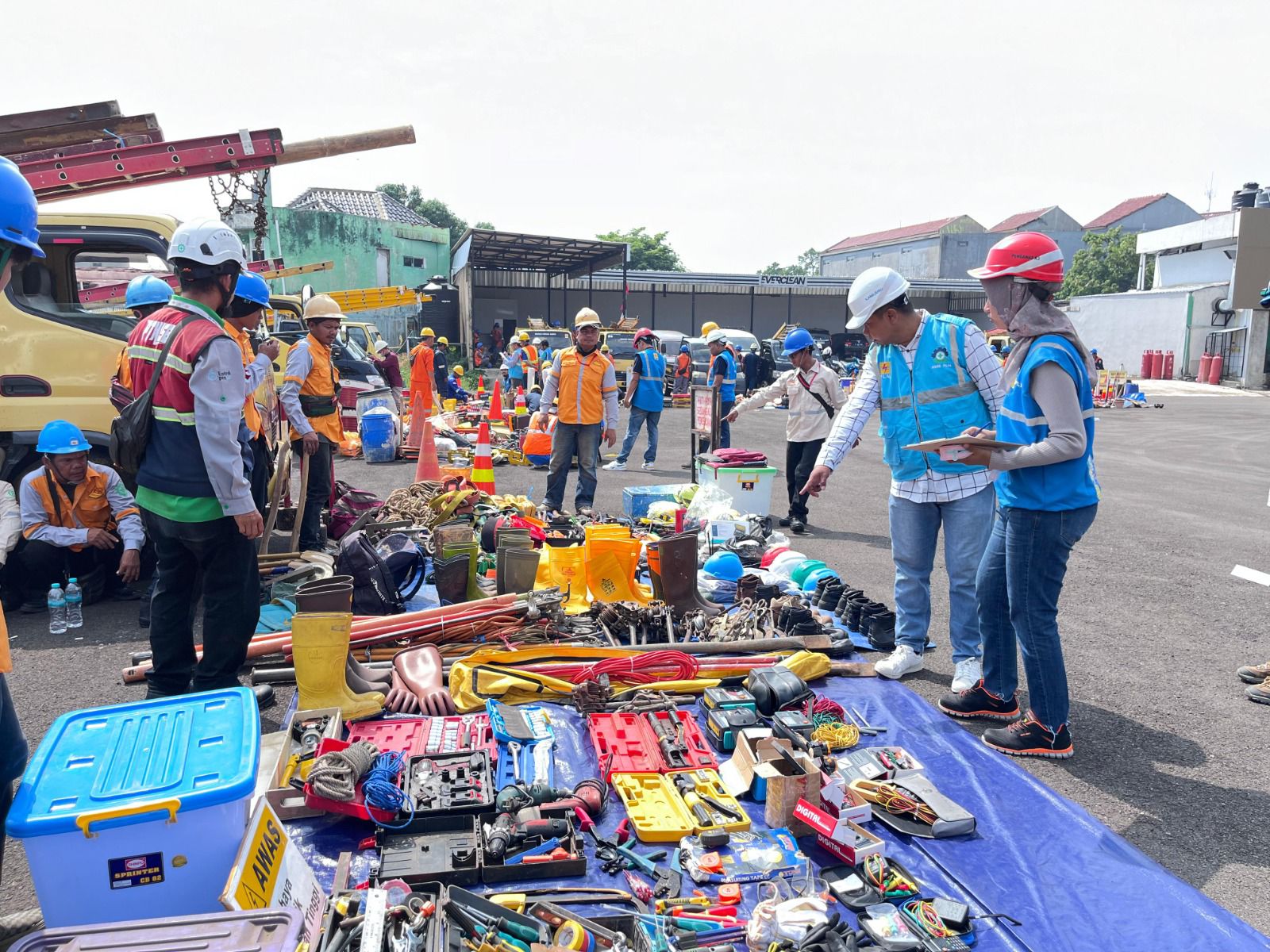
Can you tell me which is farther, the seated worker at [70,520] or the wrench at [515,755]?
the seated worker at [70,520]

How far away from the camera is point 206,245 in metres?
3.73

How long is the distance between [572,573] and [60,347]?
4087 millimetres

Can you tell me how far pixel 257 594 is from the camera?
409 cm

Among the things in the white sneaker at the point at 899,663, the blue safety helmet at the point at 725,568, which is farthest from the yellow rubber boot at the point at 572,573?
the white sneaker at the point at 899,663

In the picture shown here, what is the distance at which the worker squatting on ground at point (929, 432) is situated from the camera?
14.9ft

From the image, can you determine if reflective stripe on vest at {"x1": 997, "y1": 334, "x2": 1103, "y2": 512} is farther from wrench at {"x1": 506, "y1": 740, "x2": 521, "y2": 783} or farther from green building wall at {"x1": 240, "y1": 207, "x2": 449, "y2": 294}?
Answer: green building wall at {"x1": 240, "y1": 207, "x2": 449, "y2": 294}

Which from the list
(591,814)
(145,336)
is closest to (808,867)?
(591,814)

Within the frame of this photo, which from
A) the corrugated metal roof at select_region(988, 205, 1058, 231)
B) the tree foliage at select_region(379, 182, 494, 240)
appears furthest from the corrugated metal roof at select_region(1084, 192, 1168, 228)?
the tree foliage at select_region(379, 182, 494, 240)

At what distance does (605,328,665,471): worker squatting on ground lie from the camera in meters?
12.2

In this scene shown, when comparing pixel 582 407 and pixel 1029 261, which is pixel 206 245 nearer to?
pixel 1029 261

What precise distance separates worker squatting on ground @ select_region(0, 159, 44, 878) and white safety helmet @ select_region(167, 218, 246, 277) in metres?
1.49

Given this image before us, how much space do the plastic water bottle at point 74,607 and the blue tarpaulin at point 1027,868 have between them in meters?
3.53

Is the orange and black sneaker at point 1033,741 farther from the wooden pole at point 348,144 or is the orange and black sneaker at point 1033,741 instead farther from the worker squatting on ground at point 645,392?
the worker squatting on ground at point 645,392

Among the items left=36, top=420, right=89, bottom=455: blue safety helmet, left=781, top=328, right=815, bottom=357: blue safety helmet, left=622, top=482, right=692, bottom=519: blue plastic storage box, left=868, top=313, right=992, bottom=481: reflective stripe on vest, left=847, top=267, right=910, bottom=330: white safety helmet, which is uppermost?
left=847, top=267, right=910, bottom=330: white safety helmet
